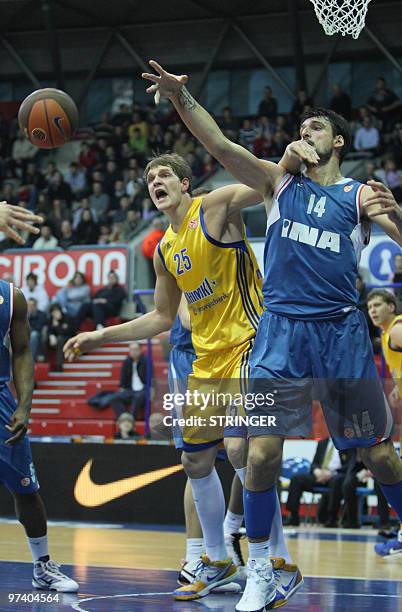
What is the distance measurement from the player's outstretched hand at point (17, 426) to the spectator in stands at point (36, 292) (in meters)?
13.1

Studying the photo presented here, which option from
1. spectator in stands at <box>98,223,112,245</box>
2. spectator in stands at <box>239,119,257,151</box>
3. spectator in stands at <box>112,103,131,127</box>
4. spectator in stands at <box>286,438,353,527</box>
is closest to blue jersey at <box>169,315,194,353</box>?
spectator in stands at <box>286,438,353,527</box>

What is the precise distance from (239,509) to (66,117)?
3429 millimetres

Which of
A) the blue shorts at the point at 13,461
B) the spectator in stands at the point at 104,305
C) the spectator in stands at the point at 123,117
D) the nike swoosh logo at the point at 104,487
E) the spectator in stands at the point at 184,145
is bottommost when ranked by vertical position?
the nike swoosh logo at the point at 104,487

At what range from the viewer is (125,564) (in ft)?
26.1

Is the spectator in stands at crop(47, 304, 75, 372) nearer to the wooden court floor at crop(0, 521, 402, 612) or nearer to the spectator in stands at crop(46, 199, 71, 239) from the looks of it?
the spectator in stands at crop(46, 199, 71, 239)

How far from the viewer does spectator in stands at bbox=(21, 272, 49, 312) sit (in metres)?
19.1

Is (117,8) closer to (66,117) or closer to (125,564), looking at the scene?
(66,117)

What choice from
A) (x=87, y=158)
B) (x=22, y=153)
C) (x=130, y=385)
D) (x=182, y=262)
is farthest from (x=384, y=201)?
(x=22, y=153)

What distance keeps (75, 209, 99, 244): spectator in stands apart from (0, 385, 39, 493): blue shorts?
1548 cm

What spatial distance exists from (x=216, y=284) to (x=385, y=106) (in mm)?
16636

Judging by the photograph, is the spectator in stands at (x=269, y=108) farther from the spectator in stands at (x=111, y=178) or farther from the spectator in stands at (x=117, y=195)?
the spectator in stands at (x=117, y=195)

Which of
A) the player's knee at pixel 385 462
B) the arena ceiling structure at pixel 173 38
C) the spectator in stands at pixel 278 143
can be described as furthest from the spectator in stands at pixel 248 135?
the player's knee at pixel 385 462

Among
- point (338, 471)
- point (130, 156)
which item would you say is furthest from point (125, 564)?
point (130, 156)

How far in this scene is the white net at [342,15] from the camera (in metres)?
7.38
